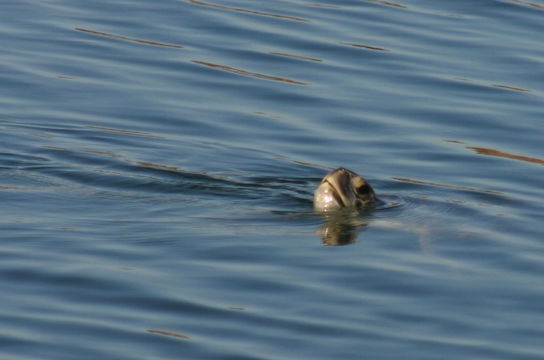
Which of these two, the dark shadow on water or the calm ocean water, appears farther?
the dark shadow on water

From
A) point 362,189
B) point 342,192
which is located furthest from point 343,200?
point 362,189

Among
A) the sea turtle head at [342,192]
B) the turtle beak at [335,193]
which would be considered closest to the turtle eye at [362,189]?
the sea turtle head at [342,192]

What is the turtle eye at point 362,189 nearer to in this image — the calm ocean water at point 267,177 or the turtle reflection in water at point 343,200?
the turtle reflection in water at point 343,200

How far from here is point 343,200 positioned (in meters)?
11.1

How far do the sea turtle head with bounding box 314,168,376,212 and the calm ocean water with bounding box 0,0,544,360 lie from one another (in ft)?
0.51

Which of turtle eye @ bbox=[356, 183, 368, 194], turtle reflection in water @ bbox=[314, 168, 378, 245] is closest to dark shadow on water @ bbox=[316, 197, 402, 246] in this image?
turtle reflection in water @ bbox=[314, 168, 378, 245]

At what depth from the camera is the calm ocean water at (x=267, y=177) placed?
823 centimetres

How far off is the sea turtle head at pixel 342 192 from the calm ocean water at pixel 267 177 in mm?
155

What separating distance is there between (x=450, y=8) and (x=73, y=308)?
12.4m

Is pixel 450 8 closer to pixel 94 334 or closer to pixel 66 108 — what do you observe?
pixel 66 108

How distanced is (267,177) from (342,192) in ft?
4.52

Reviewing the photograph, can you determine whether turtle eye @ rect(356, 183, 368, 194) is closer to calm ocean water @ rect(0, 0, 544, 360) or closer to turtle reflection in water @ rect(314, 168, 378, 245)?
turtle reflection in water @ rect(314, 168, 378, 245)

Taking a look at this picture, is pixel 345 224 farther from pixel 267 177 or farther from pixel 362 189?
pixel 267 177

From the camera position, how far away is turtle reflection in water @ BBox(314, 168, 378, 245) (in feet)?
35.8
